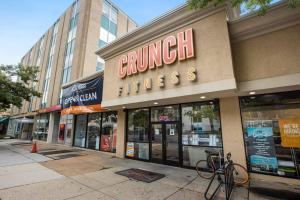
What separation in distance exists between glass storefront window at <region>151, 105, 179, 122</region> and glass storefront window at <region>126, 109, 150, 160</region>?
531 mm

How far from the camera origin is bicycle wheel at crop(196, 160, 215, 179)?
6.88 metres

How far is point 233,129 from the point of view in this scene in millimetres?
6789

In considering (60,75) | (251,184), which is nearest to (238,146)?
(251,184)

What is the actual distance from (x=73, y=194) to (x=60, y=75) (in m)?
19.2

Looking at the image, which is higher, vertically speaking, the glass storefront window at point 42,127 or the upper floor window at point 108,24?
the upper floor window at point 108,24

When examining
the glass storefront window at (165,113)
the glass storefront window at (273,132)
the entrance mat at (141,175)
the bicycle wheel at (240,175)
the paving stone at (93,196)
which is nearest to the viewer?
the paving stone at (93,196)

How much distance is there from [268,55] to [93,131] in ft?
41.4

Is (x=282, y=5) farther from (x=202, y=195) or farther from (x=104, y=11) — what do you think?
(x=104, y=11)

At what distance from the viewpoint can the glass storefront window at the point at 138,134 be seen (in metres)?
9.68


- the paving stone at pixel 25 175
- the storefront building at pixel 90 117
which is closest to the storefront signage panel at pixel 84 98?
the storefront building at pixel 90 117

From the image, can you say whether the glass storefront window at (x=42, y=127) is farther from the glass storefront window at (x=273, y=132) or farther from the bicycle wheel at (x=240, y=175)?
the glass storefront window at (x=273, y=132)

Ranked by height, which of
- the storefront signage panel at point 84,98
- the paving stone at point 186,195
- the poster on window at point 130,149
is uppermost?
the storefront signage panel at point 84,98

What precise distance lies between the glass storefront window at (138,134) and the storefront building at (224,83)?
115cm

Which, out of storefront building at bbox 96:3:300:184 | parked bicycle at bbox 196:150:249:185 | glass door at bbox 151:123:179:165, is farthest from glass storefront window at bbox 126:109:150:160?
parked bicycle at bbox 196:150:249:185
